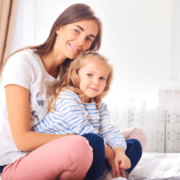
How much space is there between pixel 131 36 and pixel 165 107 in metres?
0.85

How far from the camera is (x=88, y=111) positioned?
1277 mm

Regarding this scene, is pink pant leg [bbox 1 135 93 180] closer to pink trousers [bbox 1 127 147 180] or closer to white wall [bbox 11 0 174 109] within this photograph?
pink trousers [bbox 1 127 147 180]

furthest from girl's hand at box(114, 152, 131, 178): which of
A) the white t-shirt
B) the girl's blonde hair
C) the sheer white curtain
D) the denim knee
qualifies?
the sheer white curtain

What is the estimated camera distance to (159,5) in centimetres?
265

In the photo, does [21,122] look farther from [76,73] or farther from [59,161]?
[76,73]

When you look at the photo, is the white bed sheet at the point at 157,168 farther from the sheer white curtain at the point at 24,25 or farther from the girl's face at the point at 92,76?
the sheer white curtain at the point at 24,25

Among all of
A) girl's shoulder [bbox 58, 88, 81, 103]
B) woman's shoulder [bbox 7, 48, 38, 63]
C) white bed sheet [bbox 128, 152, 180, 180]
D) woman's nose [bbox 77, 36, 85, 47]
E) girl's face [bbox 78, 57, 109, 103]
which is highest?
woman's nose [bbox 77, 36, 85, 47]

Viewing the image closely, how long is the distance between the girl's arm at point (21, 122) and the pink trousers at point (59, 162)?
0.10 metres

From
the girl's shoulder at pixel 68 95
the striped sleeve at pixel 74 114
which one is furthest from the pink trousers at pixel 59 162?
the girl's shoulder at pixel 68 95

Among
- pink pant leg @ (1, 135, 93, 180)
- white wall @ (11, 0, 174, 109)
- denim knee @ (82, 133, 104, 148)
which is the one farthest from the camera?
white wall @ (11, 0, 174, 109)

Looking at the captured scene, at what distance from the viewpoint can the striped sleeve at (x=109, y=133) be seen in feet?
4.13

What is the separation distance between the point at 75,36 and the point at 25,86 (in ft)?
1.32

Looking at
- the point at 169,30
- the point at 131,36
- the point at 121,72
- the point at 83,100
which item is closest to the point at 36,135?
the point at 83,100

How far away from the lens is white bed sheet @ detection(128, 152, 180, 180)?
4.24 feet
